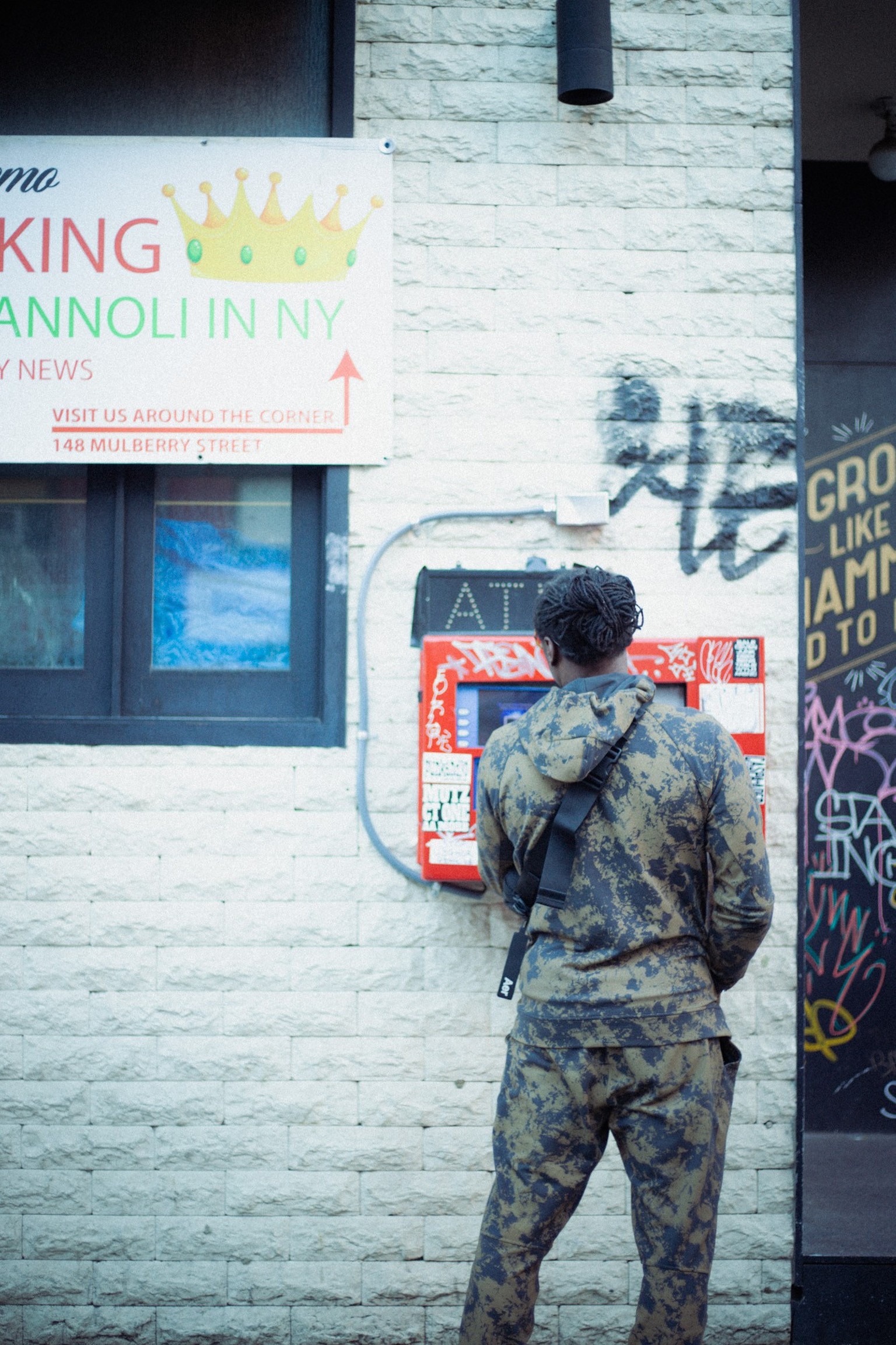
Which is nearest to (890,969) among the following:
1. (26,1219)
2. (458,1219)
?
(458,1219)

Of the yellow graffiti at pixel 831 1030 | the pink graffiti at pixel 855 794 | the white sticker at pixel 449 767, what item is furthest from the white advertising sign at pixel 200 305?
the yellow graffiti at pixel 831 1030

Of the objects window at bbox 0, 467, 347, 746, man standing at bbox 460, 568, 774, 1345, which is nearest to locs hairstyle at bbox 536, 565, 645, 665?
man standing at bbox 460, 568, 774, 1345

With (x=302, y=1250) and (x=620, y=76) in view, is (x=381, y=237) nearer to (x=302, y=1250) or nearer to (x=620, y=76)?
(x=620, y=76)

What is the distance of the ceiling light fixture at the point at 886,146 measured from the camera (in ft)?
13.9

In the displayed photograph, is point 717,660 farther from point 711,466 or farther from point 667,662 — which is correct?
point 711,466

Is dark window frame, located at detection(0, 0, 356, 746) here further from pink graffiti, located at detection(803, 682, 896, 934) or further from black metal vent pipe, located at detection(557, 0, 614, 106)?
→ pink graffiti, located at detection(803, 682, 896, 934)

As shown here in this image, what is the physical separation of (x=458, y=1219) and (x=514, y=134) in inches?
124

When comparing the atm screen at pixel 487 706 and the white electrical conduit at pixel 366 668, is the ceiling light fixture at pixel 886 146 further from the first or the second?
the atm screen at pixel 487 706

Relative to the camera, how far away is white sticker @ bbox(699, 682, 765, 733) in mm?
3018

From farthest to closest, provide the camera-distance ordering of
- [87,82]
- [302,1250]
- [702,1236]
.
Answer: [87,82] < [302,1250] < [702,1236]

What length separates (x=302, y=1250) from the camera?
319cm

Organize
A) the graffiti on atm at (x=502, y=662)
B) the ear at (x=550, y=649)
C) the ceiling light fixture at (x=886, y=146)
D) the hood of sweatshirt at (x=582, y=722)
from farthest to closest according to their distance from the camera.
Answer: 1. the ceiling light fixture at (x=886, y=146)
2. the graffiti on atm at (x=502, y=662)
3. the ear at (x=550, y=649)
4. the hood of sweatshirt at (x=582, y=722)

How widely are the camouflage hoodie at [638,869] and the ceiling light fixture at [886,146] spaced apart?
2.98 metres

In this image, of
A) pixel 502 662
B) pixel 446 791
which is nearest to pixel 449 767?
pixel 446 791
